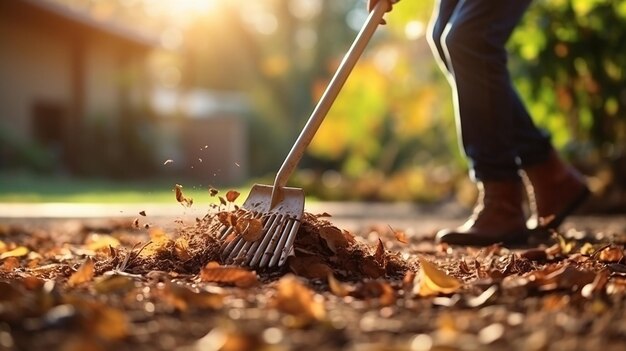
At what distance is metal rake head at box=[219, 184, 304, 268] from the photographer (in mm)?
→ 2535

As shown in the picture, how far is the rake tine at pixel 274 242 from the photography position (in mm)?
2523

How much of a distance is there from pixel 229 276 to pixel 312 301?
524mm

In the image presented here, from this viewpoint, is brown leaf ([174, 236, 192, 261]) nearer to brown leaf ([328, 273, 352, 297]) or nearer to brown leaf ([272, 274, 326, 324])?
brown leaf ([328, 273, 352, 297])

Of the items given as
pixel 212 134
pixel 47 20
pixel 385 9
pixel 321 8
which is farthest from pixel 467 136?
pixel 321 8

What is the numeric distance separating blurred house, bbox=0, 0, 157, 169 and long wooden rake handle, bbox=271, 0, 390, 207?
1238 cm

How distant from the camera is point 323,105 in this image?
309 centimetres

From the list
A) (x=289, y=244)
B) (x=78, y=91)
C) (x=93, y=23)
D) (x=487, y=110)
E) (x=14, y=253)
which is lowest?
(x=78, y=91)

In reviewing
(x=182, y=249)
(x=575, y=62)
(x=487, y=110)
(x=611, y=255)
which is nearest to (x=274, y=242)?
(x=182, y=249)

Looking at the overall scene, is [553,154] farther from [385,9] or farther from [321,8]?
[321,8]

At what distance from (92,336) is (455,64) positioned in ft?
8.00

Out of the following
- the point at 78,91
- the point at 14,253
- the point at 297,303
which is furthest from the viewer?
the point at 78,91

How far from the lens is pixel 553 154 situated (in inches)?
159

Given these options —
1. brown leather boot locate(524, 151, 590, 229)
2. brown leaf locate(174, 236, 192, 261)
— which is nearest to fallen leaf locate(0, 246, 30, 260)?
brown leaf locate(174, 236, 192, 261)

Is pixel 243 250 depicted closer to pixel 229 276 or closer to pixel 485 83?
pixel 229 276
